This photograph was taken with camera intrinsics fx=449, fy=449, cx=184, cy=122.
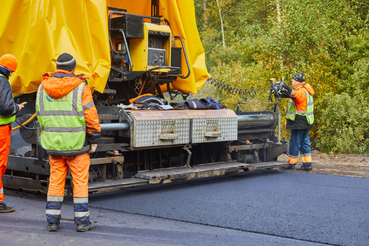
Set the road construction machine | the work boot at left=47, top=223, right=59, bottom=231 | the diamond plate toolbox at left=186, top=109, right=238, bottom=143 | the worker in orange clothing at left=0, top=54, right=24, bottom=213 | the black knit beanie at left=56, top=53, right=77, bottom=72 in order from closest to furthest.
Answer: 1. the work boot at left=47, top=223, right=59, bottom=231
2. the black knit beanie at left=56, top=53, right=77, bottom=72
3. the worker in orange clothing at left=0, top=54, right=24, bottom=213
4. the road construction machine
5. the diamond plate toolbox at left=186, top=109, right=238, bottom=143

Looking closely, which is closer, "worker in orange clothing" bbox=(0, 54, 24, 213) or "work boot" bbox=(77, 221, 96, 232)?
"work boot" bbox=(77, 221, 96, 232)

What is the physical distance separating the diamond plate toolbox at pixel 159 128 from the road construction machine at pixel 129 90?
0.01 metres

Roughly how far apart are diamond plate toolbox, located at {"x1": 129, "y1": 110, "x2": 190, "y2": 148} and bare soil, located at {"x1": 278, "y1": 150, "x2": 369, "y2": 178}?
296 cm

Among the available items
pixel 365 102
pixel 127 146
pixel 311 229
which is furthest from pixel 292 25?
pixel 311 229

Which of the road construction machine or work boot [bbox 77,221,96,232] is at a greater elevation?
the road construction machine

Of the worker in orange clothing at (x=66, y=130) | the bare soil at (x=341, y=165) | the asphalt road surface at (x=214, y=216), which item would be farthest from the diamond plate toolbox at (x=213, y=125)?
the worker in orange clothing at (x=66, y=130)

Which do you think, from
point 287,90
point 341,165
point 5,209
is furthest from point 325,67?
point 5,209

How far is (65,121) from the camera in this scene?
13.2 ft

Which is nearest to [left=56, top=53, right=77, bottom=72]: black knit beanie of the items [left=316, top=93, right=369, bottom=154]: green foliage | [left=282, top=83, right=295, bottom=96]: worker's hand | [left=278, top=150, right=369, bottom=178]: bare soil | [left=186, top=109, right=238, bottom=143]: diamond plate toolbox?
[left=186, top=109, right=238, bottom=143]: diamond plate toolbox

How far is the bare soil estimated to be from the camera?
7579mm

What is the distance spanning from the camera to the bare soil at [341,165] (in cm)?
758

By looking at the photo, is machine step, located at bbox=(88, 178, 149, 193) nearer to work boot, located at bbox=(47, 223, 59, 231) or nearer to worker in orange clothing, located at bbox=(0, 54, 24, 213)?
worker in orange clothing, located at bbox=(0, 54, 24, 213)

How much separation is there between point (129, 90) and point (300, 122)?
3.13 meters

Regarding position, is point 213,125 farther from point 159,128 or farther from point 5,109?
point 5,109
